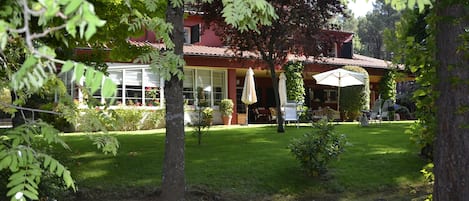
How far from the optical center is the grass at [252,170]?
7.43 metres

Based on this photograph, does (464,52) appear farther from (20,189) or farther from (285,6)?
(285,6)

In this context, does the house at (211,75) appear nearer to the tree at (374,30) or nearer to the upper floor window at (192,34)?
the upper floor window at (192,34)

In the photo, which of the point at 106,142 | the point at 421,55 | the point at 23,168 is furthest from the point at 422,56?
the point at 23,168

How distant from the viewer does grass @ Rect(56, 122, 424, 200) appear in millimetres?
7426

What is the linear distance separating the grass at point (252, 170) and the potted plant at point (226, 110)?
959cm

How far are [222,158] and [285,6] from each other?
6.17 m

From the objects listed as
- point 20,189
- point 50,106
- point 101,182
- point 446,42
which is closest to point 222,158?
→ point 101,182

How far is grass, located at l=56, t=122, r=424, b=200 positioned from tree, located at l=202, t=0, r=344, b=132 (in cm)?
425

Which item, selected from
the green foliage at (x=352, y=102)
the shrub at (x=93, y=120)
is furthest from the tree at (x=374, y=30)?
the shrub at (x=93, y=120)

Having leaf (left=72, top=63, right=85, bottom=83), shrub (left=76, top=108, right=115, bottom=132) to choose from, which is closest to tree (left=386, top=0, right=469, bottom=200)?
shrub (left=76, top=108, right=115, bottom=132)

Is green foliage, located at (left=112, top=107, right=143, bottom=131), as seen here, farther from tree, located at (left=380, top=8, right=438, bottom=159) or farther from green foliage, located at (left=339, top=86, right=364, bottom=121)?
tree, located at (left=380, top=8, right=438, bottom=159)

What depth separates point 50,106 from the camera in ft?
10.4

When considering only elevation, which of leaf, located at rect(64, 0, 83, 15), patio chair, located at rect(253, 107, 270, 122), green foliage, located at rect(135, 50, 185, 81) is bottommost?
patio chair, located at rect(253, 107, 270, 122)

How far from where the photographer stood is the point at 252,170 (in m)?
8.04
